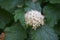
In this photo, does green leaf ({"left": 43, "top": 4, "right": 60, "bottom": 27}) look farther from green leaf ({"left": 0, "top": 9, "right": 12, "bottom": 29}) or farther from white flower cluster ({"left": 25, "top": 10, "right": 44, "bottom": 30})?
green leaf ({"left": 0, "top": 9, "right": 12, "bottom": 29})

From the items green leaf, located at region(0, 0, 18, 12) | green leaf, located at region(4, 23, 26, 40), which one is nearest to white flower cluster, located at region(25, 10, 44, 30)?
green leaf, located at region(4, 23, 26, 40)

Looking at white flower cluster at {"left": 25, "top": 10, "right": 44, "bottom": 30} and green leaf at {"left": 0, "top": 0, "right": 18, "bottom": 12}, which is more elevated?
green leaf at {"left": 0, "top": 0, "right": 18, "bottom": 12}

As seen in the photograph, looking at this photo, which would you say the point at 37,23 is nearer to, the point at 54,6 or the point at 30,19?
the point at 30,19

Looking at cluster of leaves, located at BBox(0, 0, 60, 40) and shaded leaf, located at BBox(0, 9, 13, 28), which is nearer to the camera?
cluster of leaves, located at BBox(0, 0, 60, 40)

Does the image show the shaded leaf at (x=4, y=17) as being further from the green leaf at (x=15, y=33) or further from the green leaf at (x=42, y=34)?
the green leaf at (x=42, y=34)

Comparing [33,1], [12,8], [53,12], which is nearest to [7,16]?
[12,8]

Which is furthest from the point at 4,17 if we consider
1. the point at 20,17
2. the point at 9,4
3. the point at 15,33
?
the point at 20,17
